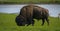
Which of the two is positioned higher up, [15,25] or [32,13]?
[32,13]

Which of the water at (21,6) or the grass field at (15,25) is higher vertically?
the water at (21,6)

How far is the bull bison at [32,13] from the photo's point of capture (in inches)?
92.1

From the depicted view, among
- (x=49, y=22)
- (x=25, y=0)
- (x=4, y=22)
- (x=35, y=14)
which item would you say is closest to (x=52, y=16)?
(x=49, y=22)

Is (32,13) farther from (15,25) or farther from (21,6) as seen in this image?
(15,25)

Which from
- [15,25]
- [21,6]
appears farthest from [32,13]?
[15,25]

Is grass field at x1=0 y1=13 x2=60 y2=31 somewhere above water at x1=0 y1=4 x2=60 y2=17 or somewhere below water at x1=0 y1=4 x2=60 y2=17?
below

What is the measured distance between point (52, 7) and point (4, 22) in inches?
26.8

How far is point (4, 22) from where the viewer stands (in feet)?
7.64

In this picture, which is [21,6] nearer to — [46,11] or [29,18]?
[29,18]

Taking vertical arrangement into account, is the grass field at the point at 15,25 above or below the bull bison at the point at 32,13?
below

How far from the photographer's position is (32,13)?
235 cm

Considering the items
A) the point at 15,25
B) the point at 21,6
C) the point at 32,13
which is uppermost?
the point at 21,6

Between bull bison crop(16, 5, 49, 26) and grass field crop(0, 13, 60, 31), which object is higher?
bull bison crop(16, 5, 49, 26)

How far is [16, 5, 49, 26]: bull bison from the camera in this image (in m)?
2.34
